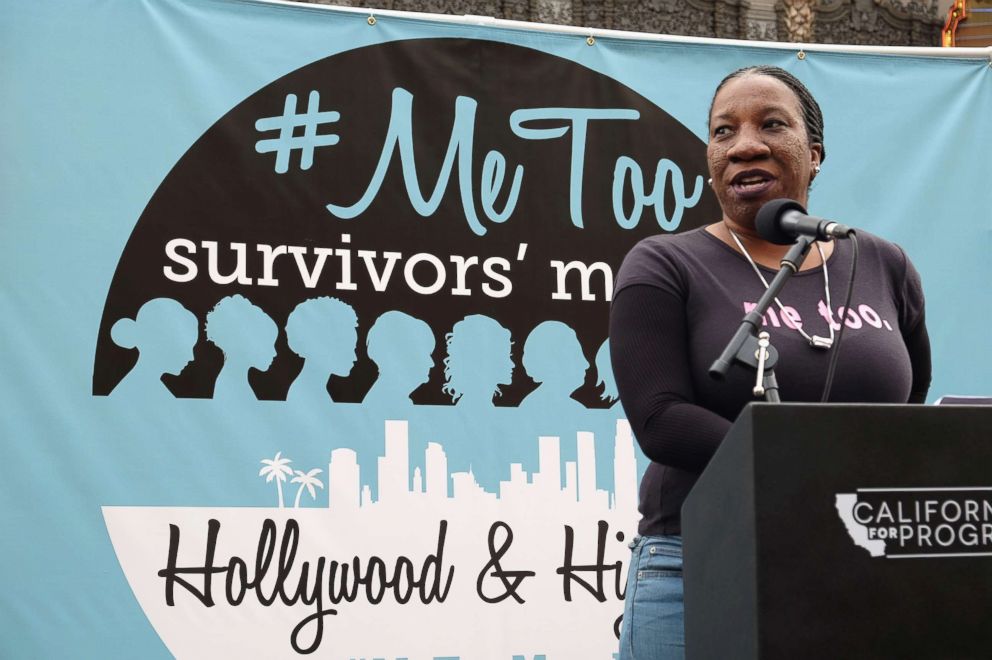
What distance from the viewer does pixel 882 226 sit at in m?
3.14

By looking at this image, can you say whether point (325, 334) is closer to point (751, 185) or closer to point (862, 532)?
point (751, 185)

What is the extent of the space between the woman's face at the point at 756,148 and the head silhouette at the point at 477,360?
52.9 inches

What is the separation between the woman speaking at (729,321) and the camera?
4.54ft

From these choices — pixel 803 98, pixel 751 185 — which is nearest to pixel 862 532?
pixel 751 185

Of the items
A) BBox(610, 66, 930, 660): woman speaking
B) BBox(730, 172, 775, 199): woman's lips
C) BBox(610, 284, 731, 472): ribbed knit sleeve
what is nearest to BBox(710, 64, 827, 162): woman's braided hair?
BBox(610, 66, 930, 660): woman speaking

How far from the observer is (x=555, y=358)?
2.92 m

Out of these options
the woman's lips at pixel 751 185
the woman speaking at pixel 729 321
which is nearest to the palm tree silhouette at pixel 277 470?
the woman speaking at pixel 729 321

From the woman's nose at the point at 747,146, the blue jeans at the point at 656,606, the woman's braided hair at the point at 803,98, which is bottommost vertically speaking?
the blue jeans at the point at 656,606

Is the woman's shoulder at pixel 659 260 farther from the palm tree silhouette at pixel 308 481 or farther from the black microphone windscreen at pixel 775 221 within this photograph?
the palm tree silhouette at pixel 308 481

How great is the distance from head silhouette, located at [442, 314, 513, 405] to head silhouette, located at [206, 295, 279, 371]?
43 centimetres

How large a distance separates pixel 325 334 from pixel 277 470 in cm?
35

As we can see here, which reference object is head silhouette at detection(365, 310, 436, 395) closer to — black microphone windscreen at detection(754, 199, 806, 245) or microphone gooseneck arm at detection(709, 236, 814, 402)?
black microphone windscreen at detection(754, 199, 806, 245)

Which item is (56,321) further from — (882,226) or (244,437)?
(882,226)

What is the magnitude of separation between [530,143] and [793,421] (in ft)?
6.91
